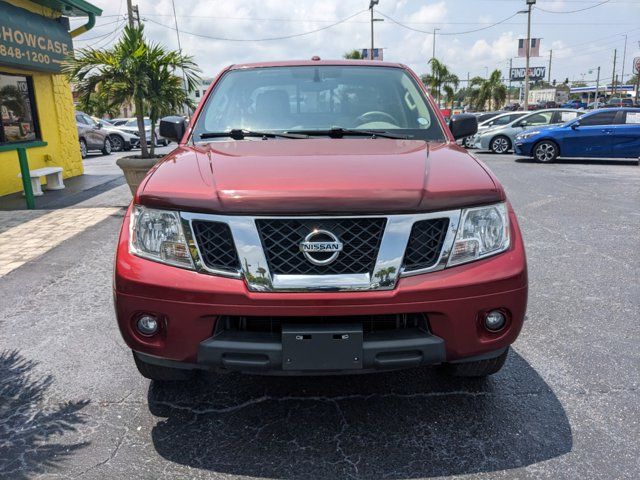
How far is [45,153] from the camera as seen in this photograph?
11.6 m

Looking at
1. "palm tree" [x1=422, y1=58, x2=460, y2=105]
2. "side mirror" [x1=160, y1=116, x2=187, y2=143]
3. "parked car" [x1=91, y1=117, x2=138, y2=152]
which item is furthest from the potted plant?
"palm tree" [x1=422, y1=58, x2=460, y2=105]

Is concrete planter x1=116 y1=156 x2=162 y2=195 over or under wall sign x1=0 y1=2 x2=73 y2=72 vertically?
under

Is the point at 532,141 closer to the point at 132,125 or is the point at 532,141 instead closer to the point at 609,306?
the point at 609,306

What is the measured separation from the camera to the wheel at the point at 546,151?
14.7 m

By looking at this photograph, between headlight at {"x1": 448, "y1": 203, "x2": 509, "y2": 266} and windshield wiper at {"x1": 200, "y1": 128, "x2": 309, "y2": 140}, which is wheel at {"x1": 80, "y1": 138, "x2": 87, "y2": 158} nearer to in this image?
windshield wiper at {"x1": 200, "y1": 128, "x2": 309, "y2": 140}

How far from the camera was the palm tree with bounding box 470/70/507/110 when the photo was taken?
50375mm

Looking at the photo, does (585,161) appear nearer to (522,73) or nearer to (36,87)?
(36,87)

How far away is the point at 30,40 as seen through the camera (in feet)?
33.5

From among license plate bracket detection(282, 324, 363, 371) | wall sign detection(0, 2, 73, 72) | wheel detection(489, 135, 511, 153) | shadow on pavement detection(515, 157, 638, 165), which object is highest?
wall sign detection(0, 2, 73, 72)

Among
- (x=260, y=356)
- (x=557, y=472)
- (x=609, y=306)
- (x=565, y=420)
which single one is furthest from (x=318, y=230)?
(x=609, y=306)

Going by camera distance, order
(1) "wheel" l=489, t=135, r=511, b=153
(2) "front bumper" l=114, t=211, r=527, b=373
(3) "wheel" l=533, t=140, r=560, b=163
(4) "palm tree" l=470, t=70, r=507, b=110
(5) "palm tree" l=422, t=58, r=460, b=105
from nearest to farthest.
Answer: (2) "front bumper" l=114, t=211, r=527, b=373 → (3) "wheel" l=533, t=140, r=560, b=163 → (1) "wheel" l=489, t=135, r=511, b=153 → (5) "palm tree" l=422, t=58, r=460, b=105 → (4) "palm tree" l=470, t=70, r=507, b=110

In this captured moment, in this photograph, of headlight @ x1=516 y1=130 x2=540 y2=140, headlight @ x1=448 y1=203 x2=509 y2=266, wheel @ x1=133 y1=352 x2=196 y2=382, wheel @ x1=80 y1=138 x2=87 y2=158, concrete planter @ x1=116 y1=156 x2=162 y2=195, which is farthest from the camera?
wheel @ x1=80 y1=138 x2=87 y2=158

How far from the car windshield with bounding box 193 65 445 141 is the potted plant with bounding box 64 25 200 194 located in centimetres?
495

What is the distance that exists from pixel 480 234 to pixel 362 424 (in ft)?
3.61
